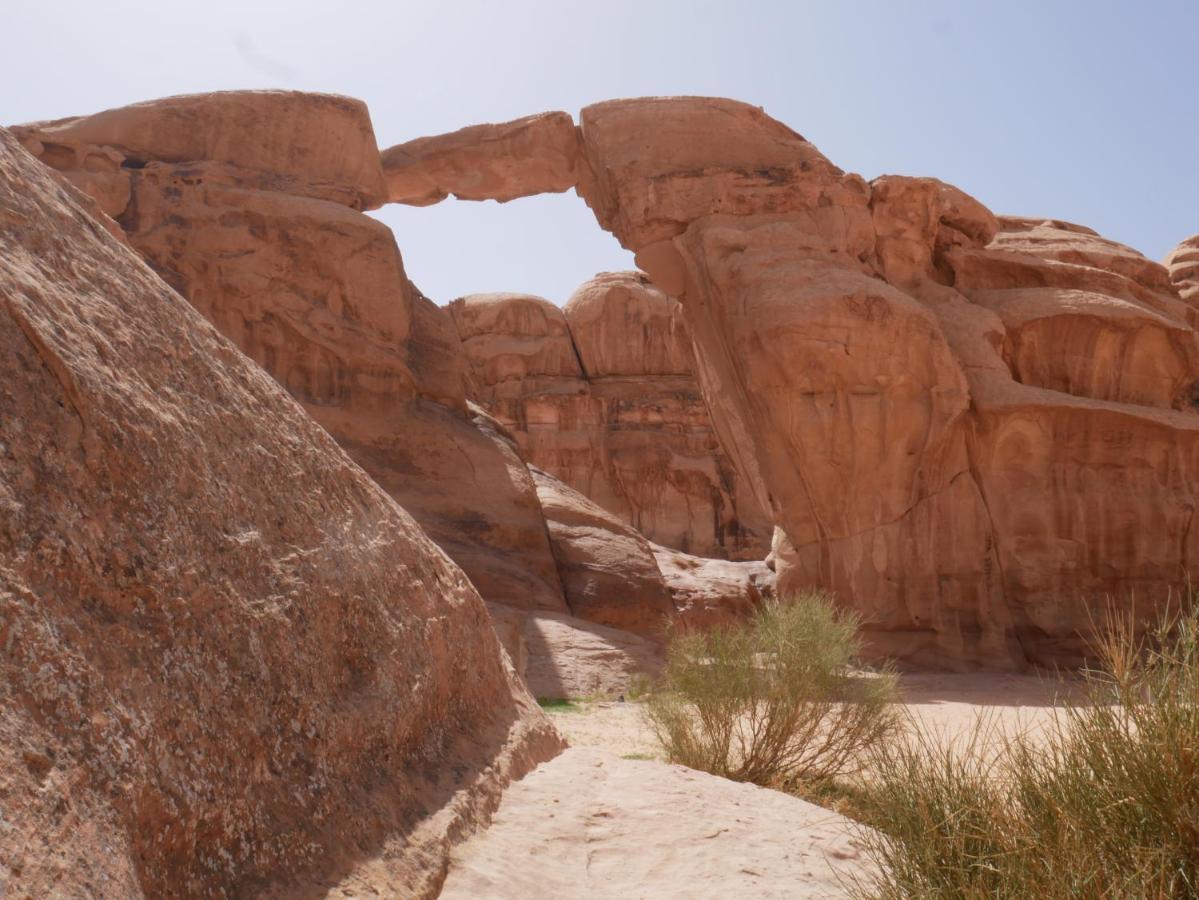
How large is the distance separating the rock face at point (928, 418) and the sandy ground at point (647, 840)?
8.05 m

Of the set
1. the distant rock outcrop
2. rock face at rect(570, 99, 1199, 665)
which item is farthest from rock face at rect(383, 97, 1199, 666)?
the distant rock outcrop

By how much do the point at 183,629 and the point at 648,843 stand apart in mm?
2095

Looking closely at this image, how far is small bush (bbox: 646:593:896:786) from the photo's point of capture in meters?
6.82

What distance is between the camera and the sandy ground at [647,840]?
12.1 ft

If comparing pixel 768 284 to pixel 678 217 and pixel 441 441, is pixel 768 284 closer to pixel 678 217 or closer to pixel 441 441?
pixel 678 217

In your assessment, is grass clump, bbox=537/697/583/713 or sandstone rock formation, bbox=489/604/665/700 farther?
sandstone rock formation, bbox=489/604/665/700

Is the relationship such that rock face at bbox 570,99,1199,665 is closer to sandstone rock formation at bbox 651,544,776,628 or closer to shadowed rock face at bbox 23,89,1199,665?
shadowed rock face at bbox 23,89,1199,665

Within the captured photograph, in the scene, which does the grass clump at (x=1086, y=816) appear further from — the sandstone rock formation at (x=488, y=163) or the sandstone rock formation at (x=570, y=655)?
the sandstone rock formation at (x=488, y=163)

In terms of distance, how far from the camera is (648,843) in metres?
4.20

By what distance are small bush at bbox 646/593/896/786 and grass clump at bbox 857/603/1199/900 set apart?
369cm

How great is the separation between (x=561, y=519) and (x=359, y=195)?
529cm

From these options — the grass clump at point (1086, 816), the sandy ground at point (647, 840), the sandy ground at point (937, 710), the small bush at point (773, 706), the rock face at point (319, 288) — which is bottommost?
the sandy ground at point (937, 710)

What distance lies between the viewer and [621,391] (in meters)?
27.2

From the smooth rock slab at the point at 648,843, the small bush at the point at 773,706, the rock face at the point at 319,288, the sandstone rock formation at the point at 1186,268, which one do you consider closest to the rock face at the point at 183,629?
the smooth rock slab at the point at 648,843
